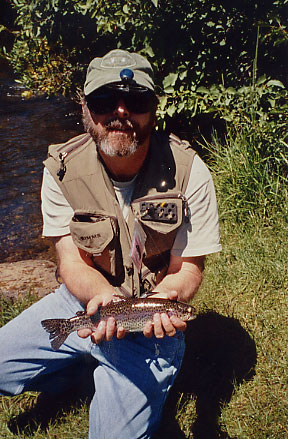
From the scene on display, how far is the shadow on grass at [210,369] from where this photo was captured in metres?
3.22

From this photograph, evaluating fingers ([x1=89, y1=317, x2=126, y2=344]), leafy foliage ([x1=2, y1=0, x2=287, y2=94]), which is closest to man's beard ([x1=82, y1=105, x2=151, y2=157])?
fingers ([x1=89, y1=317, x2=126, y2=344])

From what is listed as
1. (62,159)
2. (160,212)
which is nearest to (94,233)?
(160,212)

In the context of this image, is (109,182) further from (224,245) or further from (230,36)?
(230,36)

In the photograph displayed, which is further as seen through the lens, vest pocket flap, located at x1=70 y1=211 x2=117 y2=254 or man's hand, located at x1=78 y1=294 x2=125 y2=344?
vest pocket flap, located at x1=70 y1=211 x2=117 y2=254

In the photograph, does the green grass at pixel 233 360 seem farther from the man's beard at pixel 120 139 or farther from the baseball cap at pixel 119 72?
the baseball cap at pixel 119 72

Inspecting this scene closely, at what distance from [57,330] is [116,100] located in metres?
1.54

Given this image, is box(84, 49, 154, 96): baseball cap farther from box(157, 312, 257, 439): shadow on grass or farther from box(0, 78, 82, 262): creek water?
box(0, 78, 82, 262): creek water

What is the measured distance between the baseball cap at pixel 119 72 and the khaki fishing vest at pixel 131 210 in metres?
0.48

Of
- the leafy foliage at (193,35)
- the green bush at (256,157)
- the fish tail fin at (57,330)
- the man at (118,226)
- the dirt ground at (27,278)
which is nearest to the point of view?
the fish tail fin at (57,330)

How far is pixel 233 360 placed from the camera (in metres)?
3.60

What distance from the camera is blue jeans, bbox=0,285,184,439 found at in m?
2.66

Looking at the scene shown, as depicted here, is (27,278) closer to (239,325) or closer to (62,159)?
(62,159)

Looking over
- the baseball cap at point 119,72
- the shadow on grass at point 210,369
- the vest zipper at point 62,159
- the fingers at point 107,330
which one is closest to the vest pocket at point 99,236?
the vest zipper at point 62,159

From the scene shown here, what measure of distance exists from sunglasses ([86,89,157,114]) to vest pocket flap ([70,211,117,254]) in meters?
0.75
